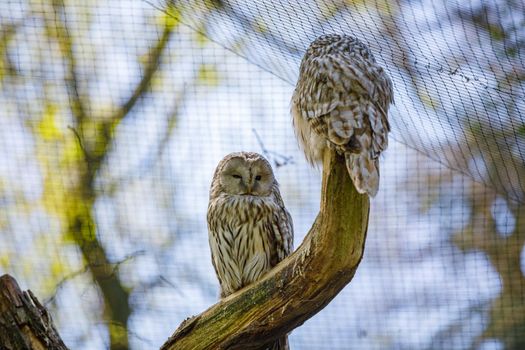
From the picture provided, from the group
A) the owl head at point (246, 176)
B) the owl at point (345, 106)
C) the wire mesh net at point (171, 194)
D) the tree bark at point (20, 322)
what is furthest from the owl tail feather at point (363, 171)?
the wire mesh net at point (171, 194)

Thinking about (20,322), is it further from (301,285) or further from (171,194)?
(171,194)

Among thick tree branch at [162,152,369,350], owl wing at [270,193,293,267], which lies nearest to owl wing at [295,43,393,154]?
thick tree branch at [162,152,369,350]

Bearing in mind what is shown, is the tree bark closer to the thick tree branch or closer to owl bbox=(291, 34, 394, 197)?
the thick tree branch

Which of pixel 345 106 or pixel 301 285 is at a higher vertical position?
pixel 345 106

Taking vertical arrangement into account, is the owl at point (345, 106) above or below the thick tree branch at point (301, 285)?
above

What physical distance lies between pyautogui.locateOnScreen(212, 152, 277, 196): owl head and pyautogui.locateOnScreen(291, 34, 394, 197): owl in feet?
1.88

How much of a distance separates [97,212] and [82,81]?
843mm

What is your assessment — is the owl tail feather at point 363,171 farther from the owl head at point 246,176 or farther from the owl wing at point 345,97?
the owl head at point 246,176

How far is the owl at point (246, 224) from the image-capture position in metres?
4.26

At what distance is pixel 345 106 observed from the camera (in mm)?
3369

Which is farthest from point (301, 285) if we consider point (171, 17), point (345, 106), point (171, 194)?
point (171, 194)

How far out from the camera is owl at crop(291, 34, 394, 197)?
10.3 feet

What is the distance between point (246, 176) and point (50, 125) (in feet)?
6.56

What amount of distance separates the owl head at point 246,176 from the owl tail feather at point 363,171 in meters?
1.36
